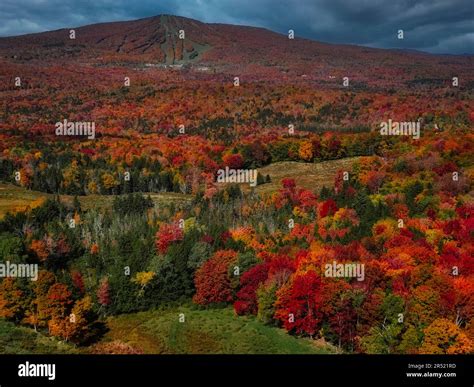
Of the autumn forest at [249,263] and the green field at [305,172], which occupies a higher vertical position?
the green field at [305,172]

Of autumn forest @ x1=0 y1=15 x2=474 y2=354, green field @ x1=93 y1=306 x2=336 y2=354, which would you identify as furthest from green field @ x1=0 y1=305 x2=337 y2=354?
autumn forest @ x1=0 y1=15 x2=474 y2=354

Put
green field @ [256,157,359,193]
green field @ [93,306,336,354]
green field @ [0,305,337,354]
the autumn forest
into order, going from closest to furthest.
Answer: green field @ [0,305,337,354] < green field @ [93,306,336,354] < the autumn forest < green field @ [256,157,359,193]

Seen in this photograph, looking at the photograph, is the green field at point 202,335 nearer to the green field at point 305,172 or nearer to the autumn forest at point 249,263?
the autumn forest at point 249,263

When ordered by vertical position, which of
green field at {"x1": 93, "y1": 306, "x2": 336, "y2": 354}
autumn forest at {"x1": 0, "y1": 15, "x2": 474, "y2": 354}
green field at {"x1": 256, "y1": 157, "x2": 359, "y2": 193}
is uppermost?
green field at {"x1": 256, "y1": 157, "x2": 359, "y2": 193}

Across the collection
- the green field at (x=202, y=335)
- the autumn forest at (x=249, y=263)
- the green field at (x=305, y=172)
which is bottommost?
the green field at (x=202, y=335)

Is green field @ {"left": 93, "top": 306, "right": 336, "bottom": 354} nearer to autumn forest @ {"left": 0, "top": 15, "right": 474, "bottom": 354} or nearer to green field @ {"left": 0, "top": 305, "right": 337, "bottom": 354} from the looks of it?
green field @ {"left": 0, "top": 305, "right": 337, "bottom": 354}

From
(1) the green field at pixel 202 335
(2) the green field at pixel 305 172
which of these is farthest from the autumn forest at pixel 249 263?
(2) the green field at pixel 305 172

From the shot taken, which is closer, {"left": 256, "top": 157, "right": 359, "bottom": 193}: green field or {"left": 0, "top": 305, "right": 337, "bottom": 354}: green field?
{"left": 0, "top": 305, "right": 337, "bottom": 354}: green field
